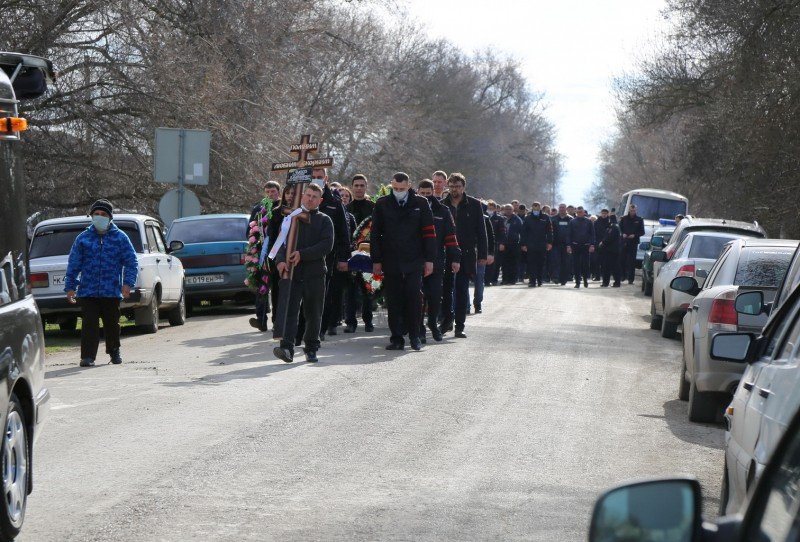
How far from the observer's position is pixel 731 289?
10.6m

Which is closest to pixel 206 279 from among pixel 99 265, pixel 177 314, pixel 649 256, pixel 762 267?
pixel 177 314

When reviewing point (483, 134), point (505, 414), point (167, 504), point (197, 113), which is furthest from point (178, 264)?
point (483, 134)

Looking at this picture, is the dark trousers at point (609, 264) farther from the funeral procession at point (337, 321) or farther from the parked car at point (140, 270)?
the parked car at point (140, 270)

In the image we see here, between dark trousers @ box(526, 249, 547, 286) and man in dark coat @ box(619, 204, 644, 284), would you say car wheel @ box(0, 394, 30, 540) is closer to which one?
dark trousers @ box(526, 249, 547, 286)

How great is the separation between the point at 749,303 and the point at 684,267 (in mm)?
9978

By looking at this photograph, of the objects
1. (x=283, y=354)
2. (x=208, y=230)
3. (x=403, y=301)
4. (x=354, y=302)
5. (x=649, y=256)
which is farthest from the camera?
(x=649, y=256)

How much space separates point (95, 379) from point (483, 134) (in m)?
71.9

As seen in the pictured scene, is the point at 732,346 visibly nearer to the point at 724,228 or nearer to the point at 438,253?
the point at 438,253

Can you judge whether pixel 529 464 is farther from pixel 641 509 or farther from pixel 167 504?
pixel 641 509

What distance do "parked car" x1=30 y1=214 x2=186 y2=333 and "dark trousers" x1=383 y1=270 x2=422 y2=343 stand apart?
13.7ft

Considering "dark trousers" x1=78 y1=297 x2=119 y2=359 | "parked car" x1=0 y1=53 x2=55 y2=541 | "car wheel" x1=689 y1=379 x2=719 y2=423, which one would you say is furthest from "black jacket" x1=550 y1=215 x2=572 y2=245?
"parked car" x1=0 y1=53 x2=55 y2=541

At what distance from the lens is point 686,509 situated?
268cm

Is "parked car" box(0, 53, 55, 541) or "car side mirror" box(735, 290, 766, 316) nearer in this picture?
"parked car" box(0, 53, 55, 541)

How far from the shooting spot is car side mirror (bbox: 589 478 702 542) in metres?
2.60
